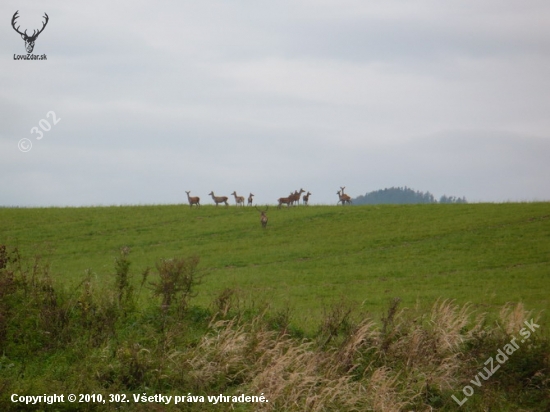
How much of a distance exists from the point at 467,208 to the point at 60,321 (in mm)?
35546

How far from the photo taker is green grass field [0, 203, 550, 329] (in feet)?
87.4

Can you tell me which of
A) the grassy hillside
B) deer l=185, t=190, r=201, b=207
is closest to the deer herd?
deer l=185, t=190, r=201, b=207

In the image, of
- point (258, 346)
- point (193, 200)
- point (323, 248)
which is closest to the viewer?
point (258, 346)

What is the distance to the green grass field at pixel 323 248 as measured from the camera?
26641mm

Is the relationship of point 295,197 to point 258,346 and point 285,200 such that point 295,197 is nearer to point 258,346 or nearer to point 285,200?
point 285,200

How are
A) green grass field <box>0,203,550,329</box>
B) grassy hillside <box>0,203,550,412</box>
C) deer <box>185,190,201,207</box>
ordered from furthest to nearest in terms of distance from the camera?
deer <box>185,190,201,207</box>, green grass field <box>0,203,550,329</box>, grassy hillside <box>0,203,550,412</box>

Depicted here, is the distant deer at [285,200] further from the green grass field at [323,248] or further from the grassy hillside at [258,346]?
the grassy hillside at [258,346]

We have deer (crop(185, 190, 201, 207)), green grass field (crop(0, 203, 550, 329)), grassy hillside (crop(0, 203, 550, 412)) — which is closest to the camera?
grassy hillside (crop(0, 203, 550, 412))

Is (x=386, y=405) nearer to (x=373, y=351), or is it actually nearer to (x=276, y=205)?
(x=373, y=351)

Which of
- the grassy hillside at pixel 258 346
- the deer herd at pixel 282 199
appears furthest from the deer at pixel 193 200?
the grassy hillside at pixel 258 346

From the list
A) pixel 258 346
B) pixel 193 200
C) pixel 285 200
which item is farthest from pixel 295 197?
pixel 258 346

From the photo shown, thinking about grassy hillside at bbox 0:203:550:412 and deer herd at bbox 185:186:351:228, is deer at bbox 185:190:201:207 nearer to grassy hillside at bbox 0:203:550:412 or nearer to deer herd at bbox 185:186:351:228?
deer herd at bbox 185:186:351:228

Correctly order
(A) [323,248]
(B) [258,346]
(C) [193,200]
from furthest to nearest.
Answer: (C) [193,200]
(A) [323,248]
(B) [258,346]

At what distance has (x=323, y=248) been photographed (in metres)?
37.0
